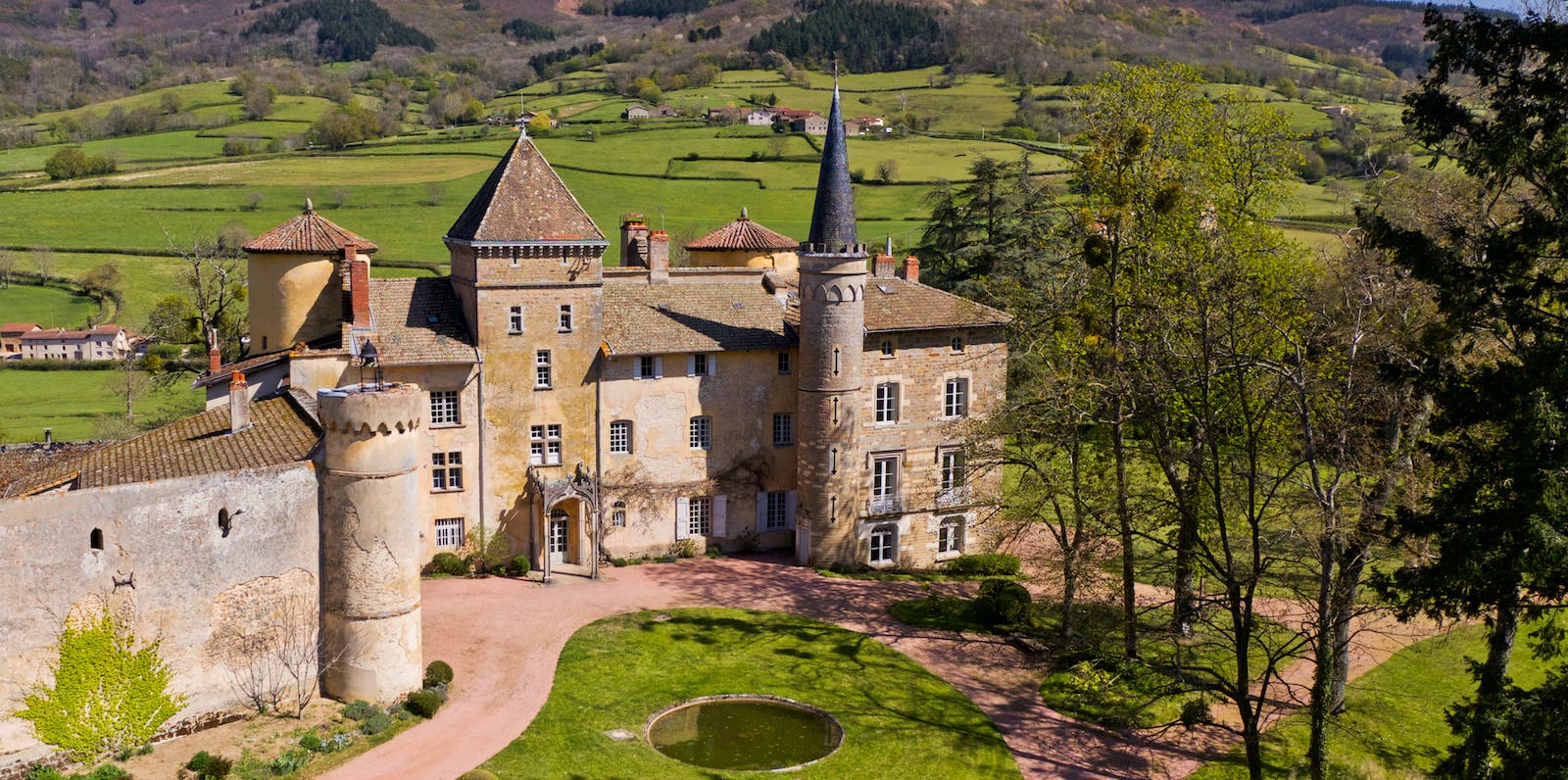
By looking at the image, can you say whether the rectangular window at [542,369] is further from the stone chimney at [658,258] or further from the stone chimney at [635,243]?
the stone chimney at [635,243]

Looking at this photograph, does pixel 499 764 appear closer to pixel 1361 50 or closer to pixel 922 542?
pixel 922 542

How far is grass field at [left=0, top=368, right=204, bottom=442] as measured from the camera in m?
63.2

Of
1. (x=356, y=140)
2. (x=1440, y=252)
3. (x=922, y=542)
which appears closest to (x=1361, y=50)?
(x=356, y=140)

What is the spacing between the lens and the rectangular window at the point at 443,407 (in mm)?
42406

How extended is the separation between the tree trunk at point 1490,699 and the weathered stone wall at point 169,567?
25704mm

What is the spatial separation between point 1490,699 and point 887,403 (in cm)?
2643

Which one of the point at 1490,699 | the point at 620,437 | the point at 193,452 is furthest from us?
the point at 620,437

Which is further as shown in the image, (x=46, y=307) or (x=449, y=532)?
(x=46, y=307)

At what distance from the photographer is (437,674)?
112 feet

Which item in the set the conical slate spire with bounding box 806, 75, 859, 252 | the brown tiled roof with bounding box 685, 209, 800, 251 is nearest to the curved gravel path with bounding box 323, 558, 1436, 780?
the conical slate spire with bounding box 806, 75, 859, 252

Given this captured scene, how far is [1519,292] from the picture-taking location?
21.6 m

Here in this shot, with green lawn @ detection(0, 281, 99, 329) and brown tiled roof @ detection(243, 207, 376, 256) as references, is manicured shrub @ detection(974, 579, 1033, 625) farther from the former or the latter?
green lawn @ detection(0, 281, 99, 329)

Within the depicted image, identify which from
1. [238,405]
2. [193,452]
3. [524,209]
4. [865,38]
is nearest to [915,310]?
[524,209]

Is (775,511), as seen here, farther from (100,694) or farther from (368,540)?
(100,694)
